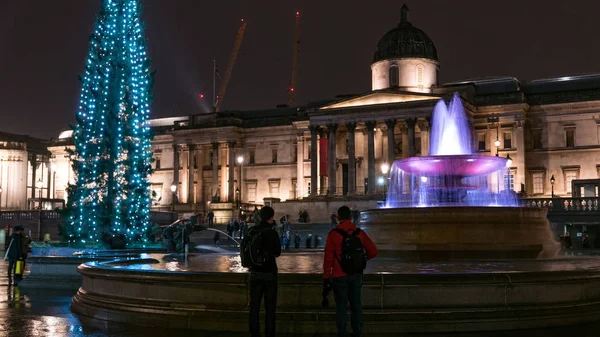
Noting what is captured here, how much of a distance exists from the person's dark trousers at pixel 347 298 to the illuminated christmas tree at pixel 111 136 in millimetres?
18731

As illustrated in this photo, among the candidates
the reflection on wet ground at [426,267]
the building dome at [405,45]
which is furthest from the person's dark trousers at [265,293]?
the building dome at [405,45]

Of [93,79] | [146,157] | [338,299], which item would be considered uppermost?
[93,79]

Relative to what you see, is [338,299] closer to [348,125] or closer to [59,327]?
[59,327]

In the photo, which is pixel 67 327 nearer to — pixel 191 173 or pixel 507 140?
pixel 507 140

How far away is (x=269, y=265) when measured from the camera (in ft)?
27.7

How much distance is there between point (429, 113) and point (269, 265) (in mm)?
47217

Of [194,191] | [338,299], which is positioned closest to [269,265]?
[338,299]

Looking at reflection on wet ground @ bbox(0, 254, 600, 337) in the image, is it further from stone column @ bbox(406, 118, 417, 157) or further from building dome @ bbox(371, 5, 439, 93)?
building dome @ bbox(371, 5, 439, 93)

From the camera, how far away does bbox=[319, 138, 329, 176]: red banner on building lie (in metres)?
58.7

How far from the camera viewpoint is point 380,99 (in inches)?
2223

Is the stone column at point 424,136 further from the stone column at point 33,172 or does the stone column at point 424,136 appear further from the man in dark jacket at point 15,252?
the stone column at point 33,172

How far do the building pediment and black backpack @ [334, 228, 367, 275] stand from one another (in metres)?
47.1

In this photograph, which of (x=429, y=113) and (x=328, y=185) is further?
(x=328, y=185)

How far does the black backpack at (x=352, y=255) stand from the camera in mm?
8180
